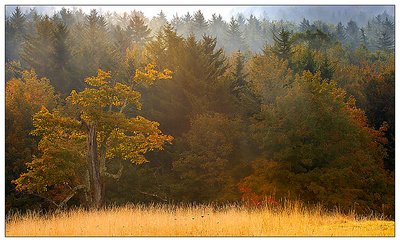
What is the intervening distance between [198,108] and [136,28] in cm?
1719

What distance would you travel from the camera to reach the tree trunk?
1992 cm

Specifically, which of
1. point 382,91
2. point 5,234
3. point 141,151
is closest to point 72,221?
point 5,234

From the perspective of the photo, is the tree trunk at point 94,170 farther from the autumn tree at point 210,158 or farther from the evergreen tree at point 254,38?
the evergreen tree at point 254,38

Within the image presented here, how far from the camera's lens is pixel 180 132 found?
26.1 m

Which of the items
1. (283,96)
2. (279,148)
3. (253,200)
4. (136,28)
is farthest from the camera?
(136,28)

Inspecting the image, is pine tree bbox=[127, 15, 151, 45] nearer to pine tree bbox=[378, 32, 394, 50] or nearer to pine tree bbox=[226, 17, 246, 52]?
pine tree bbox=[226, 17, 246, 52]

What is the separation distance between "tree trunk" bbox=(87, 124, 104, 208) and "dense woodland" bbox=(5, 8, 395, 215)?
4cm

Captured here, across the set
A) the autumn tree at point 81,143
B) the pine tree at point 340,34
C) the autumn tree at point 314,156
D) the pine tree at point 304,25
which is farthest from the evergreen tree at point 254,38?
the autumn tree at point 81,143

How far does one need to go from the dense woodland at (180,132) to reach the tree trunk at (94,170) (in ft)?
0.15

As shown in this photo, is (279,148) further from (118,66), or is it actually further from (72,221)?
(72,221)

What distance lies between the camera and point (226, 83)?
2861 cm

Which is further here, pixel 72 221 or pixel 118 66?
pixel 118 66

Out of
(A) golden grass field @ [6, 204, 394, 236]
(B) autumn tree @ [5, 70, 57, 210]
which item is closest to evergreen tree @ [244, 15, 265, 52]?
Result: (B) autumn tree @ [5, 70, 57, 210]

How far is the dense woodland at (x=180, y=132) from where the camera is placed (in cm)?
2061
